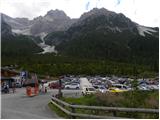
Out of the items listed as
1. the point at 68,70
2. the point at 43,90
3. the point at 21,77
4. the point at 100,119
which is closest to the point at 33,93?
the point at 43,90

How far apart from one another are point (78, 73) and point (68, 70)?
4946 mm

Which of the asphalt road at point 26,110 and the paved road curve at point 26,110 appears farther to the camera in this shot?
the asphalt road at point 26,110

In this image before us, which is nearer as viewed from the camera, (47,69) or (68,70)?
(47,69)

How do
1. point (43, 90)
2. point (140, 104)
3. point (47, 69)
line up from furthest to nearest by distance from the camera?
point (47, 69)
point (43, 90)
point (140, 104)

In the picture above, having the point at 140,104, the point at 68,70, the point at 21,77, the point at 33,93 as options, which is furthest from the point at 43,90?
the point at 68,70

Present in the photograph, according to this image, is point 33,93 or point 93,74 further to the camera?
point 93,74

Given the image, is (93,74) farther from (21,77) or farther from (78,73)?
(21,77)

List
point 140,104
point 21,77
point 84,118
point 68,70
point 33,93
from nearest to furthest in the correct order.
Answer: point 84,118 < point 140,104 < point 33,93 < point 21,77 < point 68,70

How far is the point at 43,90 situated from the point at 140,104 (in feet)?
137

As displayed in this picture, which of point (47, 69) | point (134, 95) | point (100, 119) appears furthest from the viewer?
point (47, 69)

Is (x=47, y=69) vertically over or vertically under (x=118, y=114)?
over

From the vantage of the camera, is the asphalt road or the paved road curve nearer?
the paved road curve

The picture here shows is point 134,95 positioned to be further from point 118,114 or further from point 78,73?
point 78,73

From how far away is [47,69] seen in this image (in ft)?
577
